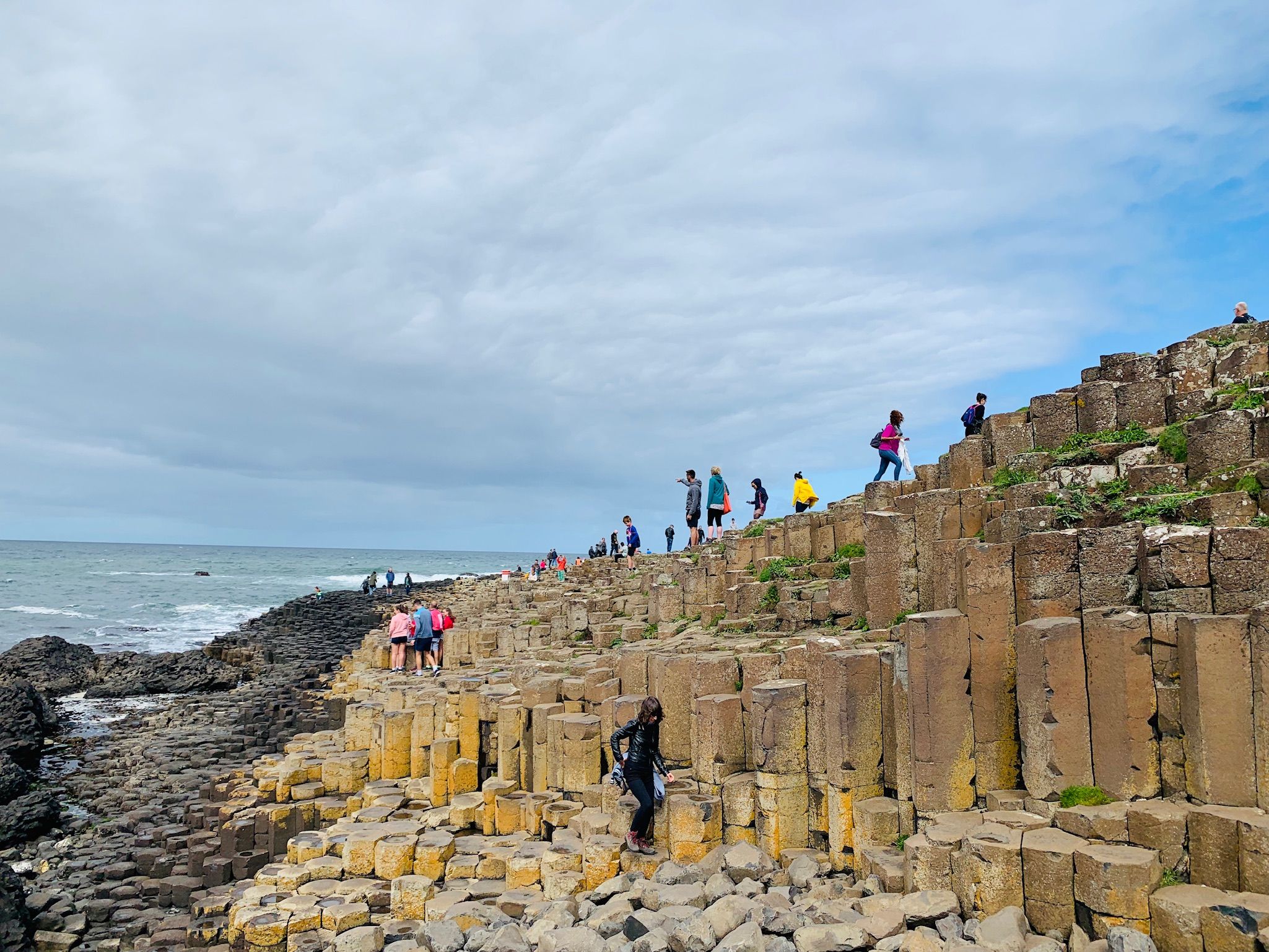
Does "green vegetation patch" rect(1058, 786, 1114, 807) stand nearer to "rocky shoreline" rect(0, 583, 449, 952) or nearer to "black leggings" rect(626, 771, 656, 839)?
"black leggings" rect(626, 771, 656, 839)

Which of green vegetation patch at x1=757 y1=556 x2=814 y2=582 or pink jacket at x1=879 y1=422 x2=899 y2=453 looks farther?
pink jacket at x1=879 y1=422 x2=899 y2=453

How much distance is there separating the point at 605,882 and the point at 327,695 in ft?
51.5

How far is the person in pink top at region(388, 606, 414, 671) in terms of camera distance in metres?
21.3

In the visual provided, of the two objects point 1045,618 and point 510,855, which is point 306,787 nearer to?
point 510,855

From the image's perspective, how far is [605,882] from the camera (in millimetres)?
9422

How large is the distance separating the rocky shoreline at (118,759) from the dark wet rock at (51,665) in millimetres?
76

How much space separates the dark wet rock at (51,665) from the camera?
30.5m

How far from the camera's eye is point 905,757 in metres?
8.55

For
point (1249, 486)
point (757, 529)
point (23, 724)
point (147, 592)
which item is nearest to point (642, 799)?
point (1249, 486)

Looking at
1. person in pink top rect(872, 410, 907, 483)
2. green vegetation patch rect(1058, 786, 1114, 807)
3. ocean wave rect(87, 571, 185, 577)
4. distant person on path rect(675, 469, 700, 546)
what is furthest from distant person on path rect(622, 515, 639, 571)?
ocean wave rect(87, 571, 185, 577)

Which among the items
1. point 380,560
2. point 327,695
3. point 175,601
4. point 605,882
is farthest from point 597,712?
point 380,560

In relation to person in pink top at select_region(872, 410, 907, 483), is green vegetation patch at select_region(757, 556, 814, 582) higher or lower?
lower

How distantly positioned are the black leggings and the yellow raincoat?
36.4 feet

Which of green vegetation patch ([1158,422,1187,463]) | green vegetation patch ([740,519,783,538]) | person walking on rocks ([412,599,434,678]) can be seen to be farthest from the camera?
person walking on rocks ([412,599,434,678])
